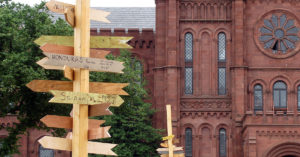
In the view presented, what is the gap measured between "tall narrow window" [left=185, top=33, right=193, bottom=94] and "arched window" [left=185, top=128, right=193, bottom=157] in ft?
9.28

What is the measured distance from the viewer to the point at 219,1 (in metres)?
51.3

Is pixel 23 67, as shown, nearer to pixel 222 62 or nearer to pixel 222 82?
pixel 222 82

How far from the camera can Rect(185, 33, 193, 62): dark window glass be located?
51312mm

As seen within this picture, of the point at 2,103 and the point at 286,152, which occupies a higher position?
the point at 2,103

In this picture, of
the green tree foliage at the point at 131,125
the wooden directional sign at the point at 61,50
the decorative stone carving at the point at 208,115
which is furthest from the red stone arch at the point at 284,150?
the wooden directional sign at the point at 61,50

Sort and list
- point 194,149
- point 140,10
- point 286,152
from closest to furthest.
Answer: point 286,152 → point 194,149 → point 140,10

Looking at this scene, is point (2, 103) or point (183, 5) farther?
point (183, 5)

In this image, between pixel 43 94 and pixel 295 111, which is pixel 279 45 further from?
pixel 43 94

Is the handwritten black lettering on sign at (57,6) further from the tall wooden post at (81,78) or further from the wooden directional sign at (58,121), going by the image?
the wooden directional sign at (58,121)

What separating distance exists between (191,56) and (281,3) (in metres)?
7.27

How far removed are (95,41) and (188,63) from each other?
1524 inches

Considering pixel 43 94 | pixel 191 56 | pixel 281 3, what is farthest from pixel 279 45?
pixel 43 94

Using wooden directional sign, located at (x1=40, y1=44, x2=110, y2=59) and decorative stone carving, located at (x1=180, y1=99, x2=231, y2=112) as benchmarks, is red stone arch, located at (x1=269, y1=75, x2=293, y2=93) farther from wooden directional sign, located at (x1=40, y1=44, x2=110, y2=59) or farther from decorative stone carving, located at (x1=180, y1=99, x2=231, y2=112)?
wooden directional sign, located at (x1=40, y1=44, x2=110, y2=59)

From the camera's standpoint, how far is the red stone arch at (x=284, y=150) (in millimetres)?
45534
